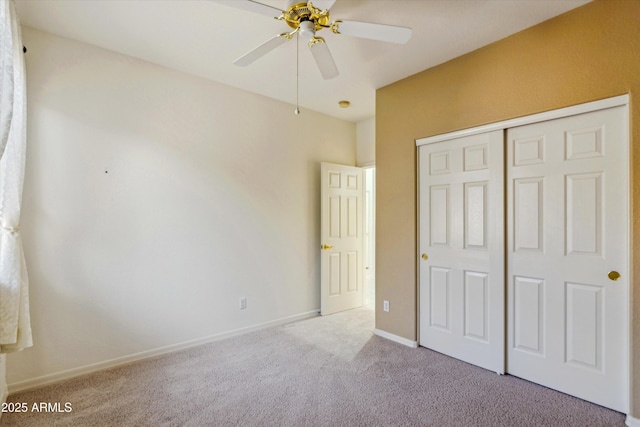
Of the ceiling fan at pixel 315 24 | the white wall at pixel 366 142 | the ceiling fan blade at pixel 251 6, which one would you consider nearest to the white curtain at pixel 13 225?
the ceiling fan blade at pixel 251 6

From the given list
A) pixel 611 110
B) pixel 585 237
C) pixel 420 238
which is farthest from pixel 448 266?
pixel 611 110

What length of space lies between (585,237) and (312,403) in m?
2.19

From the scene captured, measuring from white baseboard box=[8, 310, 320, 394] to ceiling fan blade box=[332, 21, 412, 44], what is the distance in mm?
2987

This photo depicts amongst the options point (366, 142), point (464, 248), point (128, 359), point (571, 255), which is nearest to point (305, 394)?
point (128, 359)

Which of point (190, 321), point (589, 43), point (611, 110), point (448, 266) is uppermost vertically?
point (589, 43)

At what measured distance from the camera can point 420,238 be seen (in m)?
3.14

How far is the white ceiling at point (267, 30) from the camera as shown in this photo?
2156 mm

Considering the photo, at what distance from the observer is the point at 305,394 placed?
7.54 ft

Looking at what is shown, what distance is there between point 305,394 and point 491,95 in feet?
9.02

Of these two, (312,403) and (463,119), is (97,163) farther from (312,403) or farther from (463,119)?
(463,119)

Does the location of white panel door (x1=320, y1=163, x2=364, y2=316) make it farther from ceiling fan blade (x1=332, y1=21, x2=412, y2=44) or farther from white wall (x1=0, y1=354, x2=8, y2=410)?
white wall (x1=0, y1=354, x2=8, y2=410)

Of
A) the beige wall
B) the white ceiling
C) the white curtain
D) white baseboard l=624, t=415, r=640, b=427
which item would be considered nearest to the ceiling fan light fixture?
the white ceiling

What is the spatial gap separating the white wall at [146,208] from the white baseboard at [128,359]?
0.06ft

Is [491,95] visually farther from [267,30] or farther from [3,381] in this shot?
[3,381]
